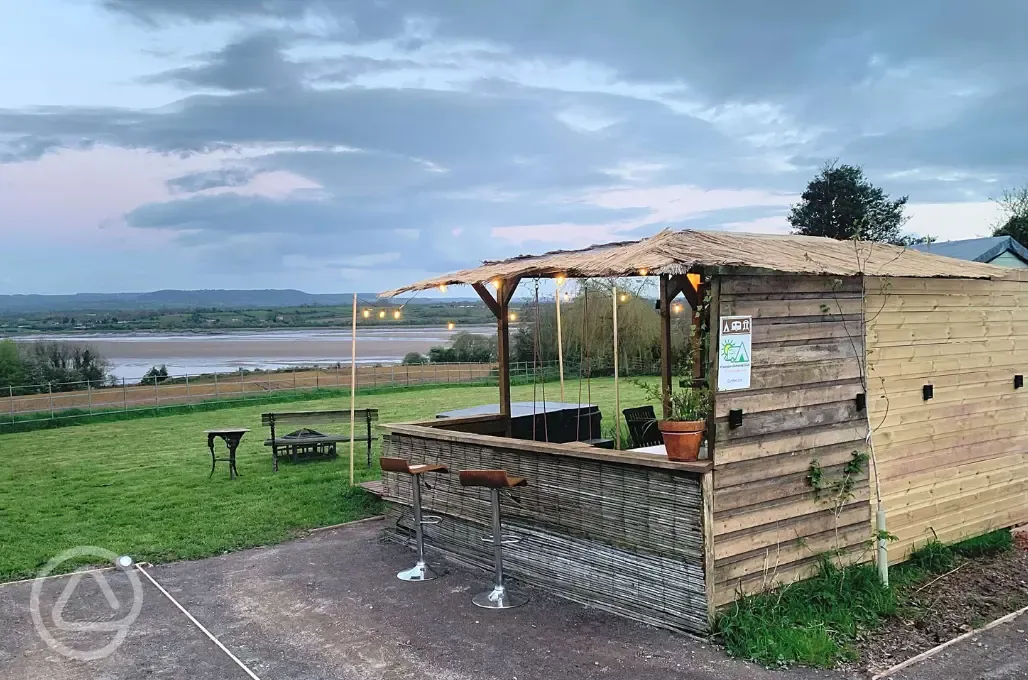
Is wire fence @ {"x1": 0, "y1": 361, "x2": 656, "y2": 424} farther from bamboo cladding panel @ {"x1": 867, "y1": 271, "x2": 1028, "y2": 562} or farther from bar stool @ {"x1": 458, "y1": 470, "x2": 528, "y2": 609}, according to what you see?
bar stool @ {"x1": 458, "y1": 470, "x2": 528, "y2": 609}

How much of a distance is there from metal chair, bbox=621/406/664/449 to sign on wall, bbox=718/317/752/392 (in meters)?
3.83

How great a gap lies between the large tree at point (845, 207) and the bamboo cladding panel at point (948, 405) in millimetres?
24184

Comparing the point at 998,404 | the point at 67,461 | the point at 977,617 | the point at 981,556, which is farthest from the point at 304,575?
the point at 67,461

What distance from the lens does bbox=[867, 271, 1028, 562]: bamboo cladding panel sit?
636 cm

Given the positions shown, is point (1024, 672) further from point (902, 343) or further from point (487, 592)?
point (487, 592)

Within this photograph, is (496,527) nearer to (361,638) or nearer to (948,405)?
(361,638)

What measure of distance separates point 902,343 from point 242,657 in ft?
17.6

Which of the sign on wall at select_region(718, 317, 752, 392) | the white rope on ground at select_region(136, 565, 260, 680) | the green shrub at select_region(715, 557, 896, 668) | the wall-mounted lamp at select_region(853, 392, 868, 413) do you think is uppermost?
the sign on wall at select_region(718, 317, 752, 392)

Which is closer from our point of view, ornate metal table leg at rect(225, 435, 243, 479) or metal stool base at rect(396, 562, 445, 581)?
metal stool base at rect(396, 562, 445, 581)

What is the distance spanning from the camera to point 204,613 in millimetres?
5777

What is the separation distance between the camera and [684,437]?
506 cm

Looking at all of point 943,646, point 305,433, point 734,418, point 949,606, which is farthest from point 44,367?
point 943,646

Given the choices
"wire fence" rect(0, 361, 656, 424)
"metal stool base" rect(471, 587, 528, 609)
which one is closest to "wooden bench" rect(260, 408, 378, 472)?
"metal stool base" rect(471, 587, 528, 609)

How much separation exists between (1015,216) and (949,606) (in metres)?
26.5
